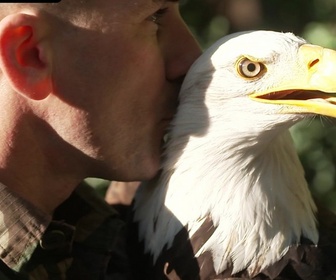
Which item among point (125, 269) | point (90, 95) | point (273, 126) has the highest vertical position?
point (90, 95)

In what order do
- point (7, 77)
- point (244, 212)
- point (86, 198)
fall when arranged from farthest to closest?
1. point (86, 198)
2. point (244, 212)
3. point (7, 77)

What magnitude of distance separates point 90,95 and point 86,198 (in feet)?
1.69

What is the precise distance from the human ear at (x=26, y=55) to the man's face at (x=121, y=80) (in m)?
0.04

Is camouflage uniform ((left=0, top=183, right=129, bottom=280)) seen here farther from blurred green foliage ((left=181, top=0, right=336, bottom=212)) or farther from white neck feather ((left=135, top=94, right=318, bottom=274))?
blurred green foliage ((left=181, top=0, right=336, bottom=212))

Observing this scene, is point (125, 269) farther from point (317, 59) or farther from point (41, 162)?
point (317, 59)

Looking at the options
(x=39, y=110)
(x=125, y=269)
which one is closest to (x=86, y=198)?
(x=125, y=269)

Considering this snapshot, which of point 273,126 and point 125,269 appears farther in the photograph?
point 125,269

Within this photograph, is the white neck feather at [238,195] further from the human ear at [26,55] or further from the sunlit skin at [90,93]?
the human ear at [26,55]

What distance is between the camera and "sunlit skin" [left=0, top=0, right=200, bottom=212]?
2.74 metres

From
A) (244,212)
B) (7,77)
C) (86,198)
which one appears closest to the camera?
(7,77)

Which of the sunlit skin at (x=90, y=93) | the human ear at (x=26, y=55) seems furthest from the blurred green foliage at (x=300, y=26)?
the human ear at (x=26, y=55)

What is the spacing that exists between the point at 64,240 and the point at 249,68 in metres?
0.68

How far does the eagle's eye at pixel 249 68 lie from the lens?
280cm

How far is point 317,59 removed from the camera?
2752mm
